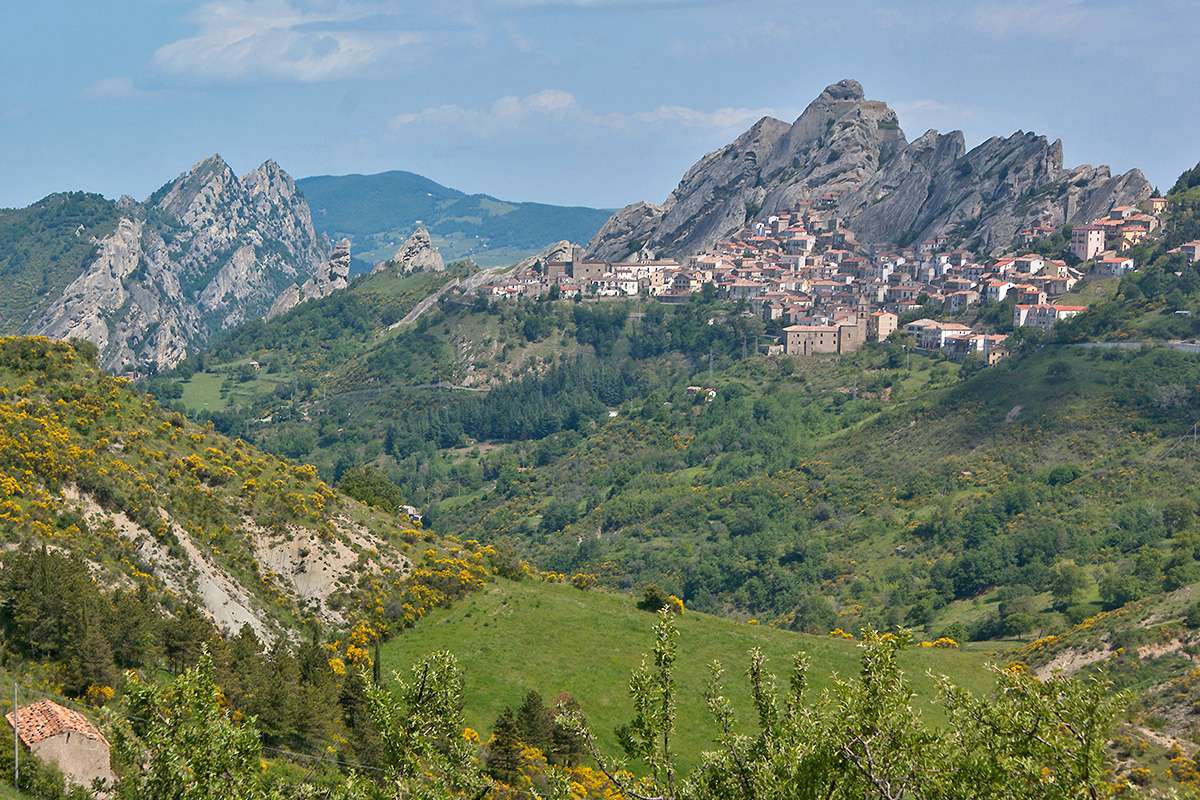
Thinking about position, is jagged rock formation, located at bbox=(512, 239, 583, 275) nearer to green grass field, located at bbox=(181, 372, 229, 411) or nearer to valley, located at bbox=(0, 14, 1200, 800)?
valley, located at bbox=(0, 14, 1200, 800)

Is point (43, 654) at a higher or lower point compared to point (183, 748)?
lower

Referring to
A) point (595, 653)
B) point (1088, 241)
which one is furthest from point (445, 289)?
point (595, 653)

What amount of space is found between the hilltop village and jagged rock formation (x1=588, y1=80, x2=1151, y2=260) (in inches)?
140

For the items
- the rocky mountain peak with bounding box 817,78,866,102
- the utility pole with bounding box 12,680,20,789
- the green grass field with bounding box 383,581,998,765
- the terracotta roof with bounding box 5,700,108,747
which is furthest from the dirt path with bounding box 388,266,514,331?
the utility pole with bounding box 12,680,20,789

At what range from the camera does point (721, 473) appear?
103312 millimetres

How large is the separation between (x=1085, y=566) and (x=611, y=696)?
36557 mm

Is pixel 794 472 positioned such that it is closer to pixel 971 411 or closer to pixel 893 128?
pixel 971 411

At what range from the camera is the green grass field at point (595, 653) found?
37.2 m

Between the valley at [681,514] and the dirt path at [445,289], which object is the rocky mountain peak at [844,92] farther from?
the dirt path at [445,289]

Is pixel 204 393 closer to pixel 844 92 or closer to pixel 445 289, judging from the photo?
pixel 445 289

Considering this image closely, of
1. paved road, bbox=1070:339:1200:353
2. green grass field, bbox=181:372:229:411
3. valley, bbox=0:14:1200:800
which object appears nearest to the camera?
valley, bbox=0:14:1200:800

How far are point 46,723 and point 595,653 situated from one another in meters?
20.5

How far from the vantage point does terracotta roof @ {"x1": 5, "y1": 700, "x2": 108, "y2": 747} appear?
23.4 metres

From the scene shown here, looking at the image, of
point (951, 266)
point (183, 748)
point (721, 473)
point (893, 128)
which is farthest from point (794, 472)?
point (893, 128)
